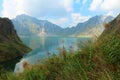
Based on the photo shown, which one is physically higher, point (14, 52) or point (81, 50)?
point (81, 50)

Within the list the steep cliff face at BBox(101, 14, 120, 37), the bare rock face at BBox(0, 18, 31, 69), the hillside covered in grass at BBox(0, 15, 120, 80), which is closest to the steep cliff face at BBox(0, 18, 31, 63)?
the bare rock face at BBox(0, 18, 31, 69)

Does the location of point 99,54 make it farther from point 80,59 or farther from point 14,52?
point 14,52

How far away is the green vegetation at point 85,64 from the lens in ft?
29.7

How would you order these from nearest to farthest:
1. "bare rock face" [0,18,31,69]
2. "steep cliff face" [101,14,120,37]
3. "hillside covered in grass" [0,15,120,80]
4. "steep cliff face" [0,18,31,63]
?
1. "hillside covered in grass" [0,15,120,80]
2. "steep cliff face" [101,14,120,37]
3. "bare rock face" [0,18,31,69]
4. "steep cliff face" [0,18,31,63]

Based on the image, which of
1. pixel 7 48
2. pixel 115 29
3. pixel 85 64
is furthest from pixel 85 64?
pixel 7 48

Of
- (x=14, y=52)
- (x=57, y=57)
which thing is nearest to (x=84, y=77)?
(x=57, y=57)

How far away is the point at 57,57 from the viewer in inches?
479

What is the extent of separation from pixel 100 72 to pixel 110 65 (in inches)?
17.6

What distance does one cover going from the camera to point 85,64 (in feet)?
32.3

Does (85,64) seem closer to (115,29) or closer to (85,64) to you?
(85,64)

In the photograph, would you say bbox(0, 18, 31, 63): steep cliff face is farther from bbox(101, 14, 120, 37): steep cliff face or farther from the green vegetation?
the green vegetation

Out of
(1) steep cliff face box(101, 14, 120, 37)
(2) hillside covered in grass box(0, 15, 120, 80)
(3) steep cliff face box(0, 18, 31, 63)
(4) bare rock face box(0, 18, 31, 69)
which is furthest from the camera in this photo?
(3) steep cliff face box(0, 18, 31, 63)

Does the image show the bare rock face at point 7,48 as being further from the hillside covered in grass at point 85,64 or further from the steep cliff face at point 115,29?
the hillside covered in grass at point 85,64

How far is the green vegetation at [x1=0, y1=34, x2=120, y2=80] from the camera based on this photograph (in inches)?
356
